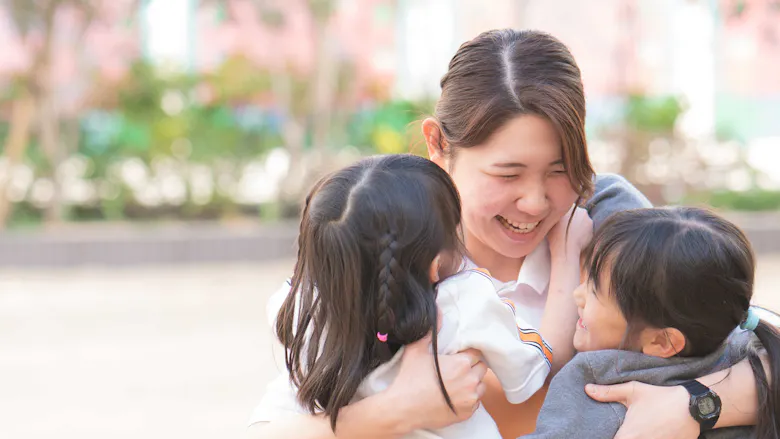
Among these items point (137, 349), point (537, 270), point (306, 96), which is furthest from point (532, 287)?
point (306, 96)

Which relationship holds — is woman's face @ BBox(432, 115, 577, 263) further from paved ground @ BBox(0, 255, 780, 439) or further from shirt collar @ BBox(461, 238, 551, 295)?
paved ground @ BBox(0, 255, 780, 439)

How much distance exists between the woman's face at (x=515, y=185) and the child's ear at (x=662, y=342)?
0.29m

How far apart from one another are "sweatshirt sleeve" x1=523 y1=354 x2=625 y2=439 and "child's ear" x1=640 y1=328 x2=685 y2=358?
10 cm

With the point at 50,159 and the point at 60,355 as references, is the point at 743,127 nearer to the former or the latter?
the point at 50,159

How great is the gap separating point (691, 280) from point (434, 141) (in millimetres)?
586

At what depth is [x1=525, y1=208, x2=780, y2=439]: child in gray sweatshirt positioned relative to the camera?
5.11ft

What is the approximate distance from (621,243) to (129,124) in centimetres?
836

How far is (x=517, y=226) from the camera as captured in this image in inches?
71.9

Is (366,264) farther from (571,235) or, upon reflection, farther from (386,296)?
(571,235)

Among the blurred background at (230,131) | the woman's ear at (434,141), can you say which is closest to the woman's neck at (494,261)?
the woman's ear at (434,141)

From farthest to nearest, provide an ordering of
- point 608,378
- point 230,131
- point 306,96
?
point 306,96 → point 230,131 → point 608,378

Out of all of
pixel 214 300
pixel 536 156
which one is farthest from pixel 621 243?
pixel 214 300

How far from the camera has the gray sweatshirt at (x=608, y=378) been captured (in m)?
1.57

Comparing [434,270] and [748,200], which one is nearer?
[434,270]
